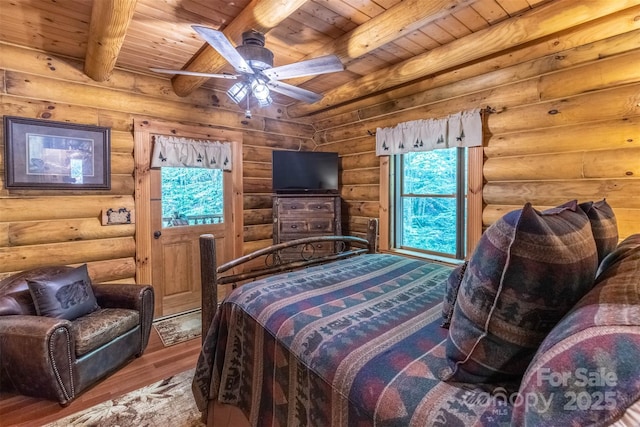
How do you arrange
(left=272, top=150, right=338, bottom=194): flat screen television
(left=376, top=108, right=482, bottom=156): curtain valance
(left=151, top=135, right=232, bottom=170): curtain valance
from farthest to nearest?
1. (left=272, top=150, right=338, bottom=194): flat screen television
2. (left=151, top=135, right=232, bottom=170): curtain valance
3. (left=376, top=108, right=482, bottom=156): curtain valance

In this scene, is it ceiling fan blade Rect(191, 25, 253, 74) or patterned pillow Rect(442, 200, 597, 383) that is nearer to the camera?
patterned pillow Rect(442, 200, 597, 383)

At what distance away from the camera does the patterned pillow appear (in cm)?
80

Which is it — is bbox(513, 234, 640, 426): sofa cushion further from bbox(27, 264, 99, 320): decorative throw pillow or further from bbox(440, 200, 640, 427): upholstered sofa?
bbox(27, 264, 99, 320): decorative throw pillow

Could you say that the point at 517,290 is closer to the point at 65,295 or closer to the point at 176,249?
the point at 65,295

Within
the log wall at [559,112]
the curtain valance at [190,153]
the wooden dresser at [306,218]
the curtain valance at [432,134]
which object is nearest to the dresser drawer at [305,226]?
the wooden dresser at [306,218]

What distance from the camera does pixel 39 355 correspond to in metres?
1.91

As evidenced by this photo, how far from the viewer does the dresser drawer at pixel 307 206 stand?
3887 mm

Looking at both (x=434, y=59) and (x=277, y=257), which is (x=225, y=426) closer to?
(x=277, y=257)

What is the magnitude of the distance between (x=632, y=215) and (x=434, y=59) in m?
1.98

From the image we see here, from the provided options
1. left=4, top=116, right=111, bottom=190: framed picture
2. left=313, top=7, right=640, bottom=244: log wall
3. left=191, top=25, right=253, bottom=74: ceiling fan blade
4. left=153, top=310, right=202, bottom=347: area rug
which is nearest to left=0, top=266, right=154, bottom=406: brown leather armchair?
left=153, top=310, right=202, bottom=347: area rug

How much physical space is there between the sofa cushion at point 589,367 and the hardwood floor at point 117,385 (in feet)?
8.44

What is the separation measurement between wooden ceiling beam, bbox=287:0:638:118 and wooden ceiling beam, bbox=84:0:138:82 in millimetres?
2242

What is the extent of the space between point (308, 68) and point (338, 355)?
1914 mm

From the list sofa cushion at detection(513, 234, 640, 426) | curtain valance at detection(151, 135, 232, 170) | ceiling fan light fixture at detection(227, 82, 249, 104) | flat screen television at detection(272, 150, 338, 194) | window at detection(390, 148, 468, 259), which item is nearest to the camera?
sofa cushion at detection(513, 234, 640, 426)
